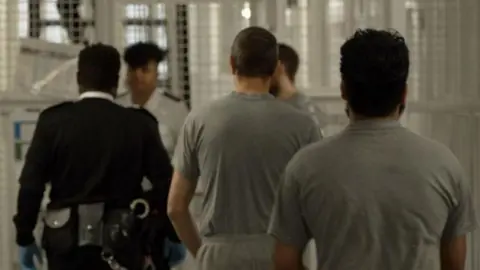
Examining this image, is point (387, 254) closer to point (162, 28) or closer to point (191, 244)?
point (191, 244)

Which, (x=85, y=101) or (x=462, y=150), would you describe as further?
(x=462, y=150)

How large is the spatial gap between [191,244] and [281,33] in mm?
1332

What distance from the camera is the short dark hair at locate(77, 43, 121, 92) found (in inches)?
105

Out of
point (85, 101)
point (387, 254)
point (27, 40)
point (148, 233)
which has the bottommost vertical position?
point (148, 233)

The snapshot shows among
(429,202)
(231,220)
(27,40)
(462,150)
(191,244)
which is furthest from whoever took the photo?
(462,150)

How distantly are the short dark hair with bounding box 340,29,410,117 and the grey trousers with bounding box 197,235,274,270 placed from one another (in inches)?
29.9

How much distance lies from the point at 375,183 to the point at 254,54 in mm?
819

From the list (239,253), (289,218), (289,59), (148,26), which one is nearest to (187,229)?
(239,253)

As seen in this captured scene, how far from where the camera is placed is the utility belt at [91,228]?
2.65 metres

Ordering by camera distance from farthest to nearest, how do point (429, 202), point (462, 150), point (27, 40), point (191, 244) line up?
point (462, 150)
point (27, 40)
point (191, 244)
point (429, 202)

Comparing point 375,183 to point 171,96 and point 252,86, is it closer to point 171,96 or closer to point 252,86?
point 252,86

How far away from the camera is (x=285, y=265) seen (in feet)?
5.61

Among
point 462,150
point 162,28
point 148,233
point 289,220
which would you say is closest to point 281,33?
point 162,28

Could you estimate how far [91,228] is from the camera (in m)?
2.66
